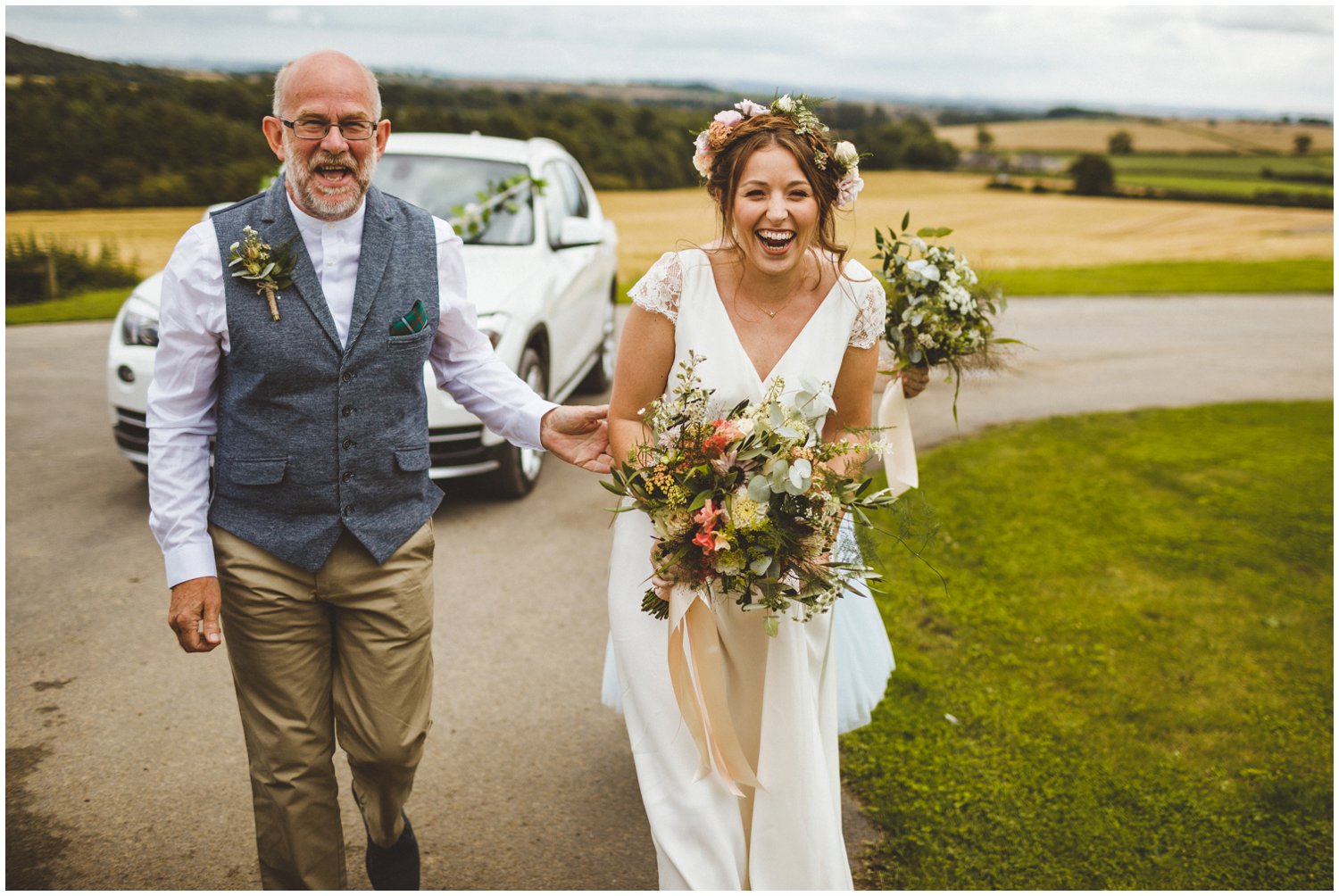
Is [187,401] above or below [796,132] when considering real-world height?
below

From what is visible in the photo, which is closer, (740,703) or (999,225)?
(740,703)

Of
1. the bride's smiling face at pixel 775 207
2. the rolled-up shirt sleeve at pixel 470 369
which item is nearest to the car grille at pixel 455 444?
the rolled-up shirt sleeve at pixel 470 369

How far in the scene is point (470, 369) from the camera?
321 cm

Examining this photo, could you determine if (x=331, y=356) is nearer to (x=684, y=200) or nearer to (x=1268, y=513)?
(x=1268, y=513)

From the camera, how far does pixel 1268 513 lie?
721cm

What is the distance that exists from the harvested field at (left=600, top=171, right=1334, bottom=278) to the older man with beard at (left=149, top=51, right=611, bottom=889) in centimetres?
1297

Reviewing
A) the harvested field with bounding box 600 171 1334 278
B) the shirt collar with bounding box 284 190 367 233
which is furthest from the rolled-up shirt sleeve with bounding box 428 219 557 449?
the harvested field with bounding box 600 171 1334 278

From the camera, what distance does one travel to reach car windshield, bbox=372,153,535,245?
23.9 ft

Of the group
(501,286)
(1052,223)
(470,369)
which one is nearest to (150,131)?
(501,286)

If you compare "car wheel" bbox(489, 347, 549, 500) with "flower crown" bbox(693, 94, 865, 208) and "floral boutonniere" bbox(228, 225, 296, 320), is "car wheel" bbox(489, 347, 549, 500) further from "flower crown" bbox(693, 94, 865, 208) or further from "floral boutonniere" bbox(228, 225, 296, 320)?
"floral boutonniere" bbox(228, 225, 296, 320)

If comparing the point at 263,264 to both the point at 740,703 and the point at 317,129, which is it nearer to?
the point at 317,129

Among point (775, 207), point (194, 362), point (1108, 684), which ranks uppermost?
point (775, 207)

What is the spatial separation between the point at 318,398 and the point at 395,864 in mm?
1447

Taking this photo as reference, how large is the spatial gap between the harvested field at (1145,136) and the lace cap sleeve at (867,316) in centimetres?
3197
